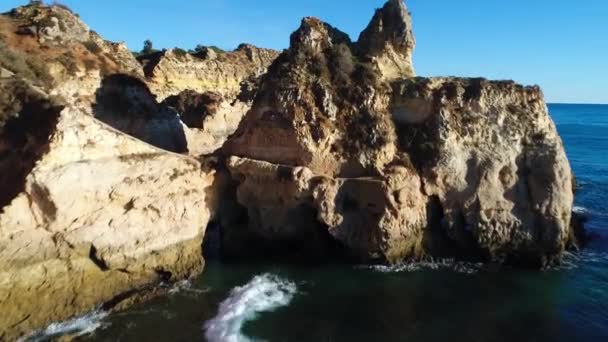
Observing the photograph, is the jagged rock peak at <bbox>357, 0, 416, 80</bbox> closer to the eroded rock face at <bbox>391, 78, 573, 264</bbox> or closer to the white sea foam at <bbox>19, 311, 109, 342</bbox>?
the eroded rock face at <bbox>391, 78, 573, 264</bbox>

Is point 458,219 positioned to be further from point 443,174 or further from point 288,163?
point 288,163

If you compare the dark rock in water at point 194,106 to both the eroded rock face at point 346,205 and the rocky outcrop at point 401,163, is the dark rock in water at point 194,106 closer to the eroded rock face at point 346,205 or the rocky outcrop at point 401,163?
the rocky outcrop at point 401,163

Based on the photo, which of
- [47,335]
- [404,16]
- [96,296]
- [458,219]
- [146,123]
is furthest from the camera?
[146,123]

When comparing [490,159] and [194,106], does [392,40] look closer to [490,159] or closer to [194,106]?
[490,159]

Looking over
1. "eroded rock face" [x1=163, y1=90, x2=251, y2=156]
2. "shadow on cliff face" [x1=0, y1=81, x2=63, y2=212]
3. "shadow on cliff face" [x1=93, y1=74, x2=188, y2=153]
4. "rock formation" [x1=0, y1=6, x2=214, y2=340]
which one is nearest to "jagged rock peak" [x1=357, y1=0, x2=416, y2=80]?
"rock formation" [x1=0, y1=6, x2=214, y2=340]

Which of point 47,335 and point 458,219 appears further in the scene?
point 458,219

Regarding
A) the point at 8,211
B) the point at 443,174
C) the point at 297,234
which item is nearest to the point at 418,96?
the point at 443,174

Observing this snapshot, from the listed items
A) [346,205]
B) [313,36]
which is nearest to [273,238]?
[346,205]

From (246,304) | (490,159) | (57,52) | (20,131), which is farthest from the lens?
(57,52)
